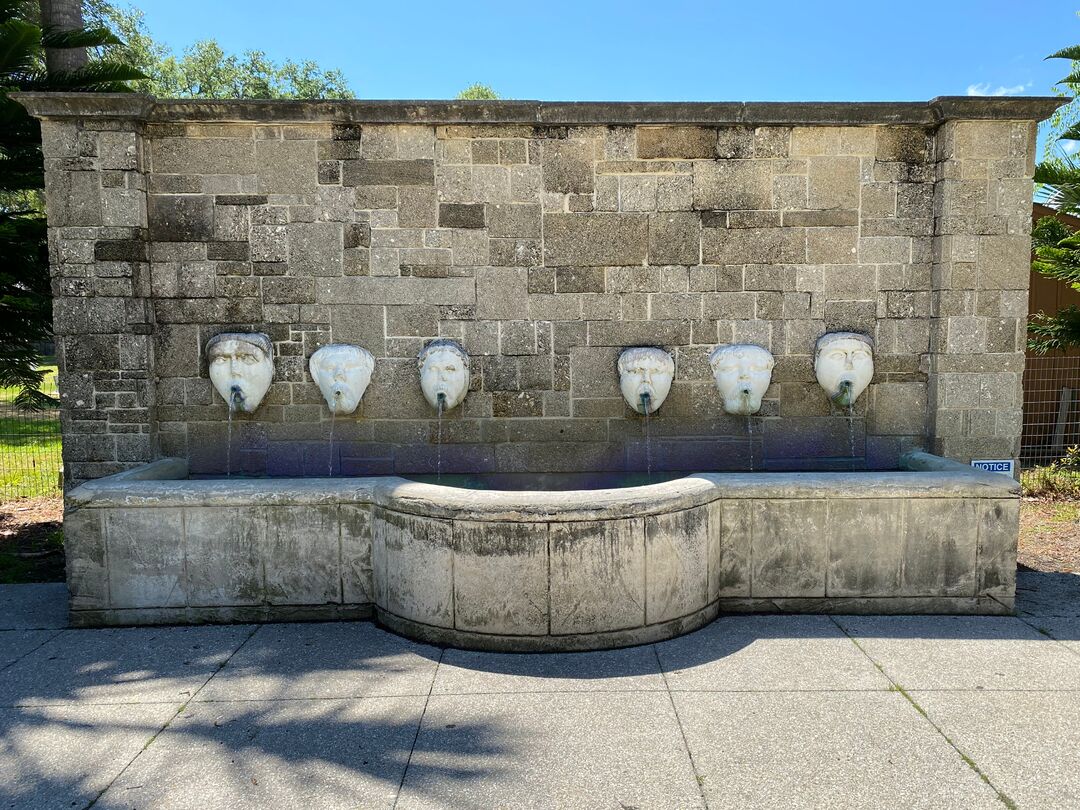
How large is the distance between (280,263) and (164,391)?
1284 millimetres

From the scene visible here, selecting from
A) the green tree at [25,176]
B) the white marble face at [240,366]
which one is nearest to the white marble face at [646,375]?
the white marble face at [240,366]

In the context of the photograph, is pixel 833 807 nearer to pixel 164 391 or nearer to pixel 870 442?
pixel 870 442

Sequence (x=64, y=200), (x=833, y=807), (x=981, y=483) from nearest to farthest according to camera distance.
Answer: (x=833, y=807) < (x=981, y=483) < (x=64, y=200)

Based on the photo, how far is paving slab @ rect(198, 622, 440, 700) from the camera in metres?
3.63

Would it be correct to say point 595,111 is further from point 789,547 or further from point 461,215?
point 789,547

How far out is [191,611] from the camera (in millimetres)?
4488

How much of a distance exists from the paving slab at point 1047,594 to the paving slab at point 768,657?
4.69ft

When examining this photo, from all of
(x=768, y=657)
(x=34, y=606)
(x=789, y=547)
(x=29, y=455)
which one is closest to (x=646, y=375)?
(x=789, y=547)

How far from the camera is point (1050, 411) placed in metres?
10.6

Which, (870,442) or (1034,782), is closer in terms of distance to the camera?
(1034,782)

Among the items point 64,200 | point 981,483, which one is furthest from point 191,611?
point 981,483

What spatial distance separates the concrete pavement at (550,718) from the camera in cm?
284

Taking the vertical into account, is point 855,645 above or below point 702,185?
below

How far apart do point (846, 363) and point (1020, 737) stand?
9.61ft
